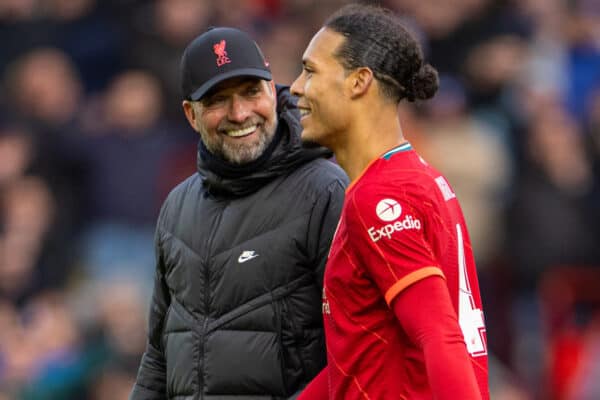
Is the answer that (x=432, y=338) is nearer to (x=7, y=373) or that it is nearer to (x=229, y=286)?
(x=229, y=286)

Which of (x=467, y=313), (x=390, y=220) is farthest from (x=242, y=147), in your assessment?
(x=467, y=313)

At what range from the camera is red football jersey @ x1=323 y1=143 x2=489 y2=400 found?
133 inches

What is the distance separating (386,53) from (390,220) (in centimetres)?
54

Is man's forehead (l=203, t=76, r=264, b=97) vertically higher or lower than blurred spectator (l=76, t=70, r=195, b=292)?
higher

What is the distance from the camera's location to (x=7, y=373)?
8086 mm

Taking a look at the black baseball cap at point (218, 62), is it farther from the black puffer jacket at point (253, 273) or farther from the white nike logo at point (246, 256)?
the white nike logo at point (246, 256)

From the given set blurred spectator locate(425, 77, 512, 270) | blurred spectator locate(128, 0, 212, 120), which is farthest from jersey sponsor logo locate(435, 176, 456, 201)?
blurred spectator locate(128, 0, 212, 120)

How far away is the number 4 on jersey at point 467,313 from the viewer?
3490 millimetres

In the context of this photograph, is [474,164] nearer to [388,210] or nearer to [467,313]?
[467,313]

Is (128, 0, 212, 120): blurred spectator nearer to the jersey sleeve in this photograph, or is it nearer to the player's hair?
the player's hair

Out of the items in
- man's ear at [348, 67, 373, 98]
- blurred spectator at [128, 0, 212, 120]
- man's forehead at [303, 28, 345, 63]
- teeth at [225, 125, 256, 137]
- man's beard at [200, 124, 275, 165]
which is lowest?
man's beard at [200, 124, 275, 165]

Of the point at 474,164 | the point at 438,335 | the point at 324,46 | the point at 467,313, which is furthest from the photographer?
the point at 474,164

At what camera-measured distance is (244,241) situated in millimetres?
4152

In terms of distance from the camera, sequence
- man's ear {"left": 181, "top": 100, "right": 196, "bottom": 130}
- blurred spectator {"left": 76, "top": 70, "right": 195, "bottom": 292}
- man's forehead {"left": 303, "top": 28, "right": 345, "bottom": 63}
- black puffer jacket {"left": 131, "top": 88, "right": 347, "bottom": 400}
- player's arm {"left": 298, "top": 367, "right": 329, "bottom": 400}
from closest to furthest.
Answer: man's forehead {"left": 303, "top": 28, "right": 345, "bottom": 63}
player's arm {"left": 298, "top": 367, "right": 329, "bottom": 400}
black puffer jacket {"left": 131, "top": 88, "right": 347, "bottom": 400}
man's ear {"left": 181, "top": 100, "right": 196, "bottom": 130}
blurred spectator {"left": 76, "top": 70, "right": 195, "bottom": 292}
